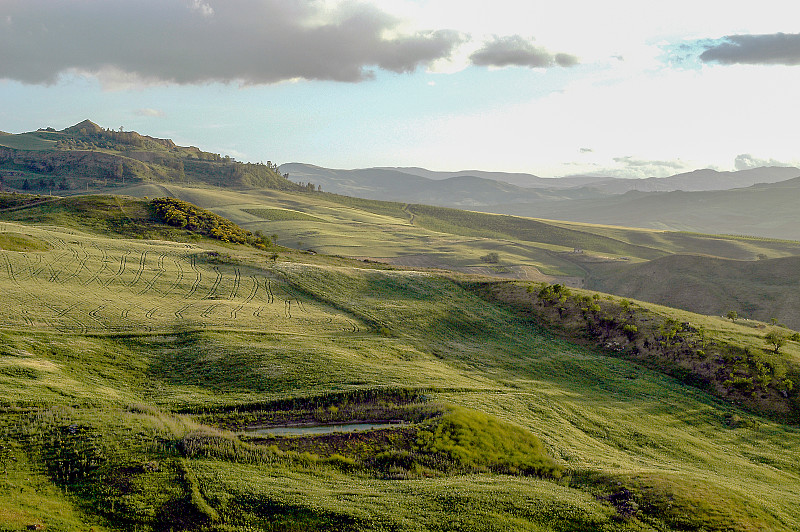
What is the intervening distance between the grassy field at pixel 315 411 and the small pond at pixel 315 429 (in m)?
1.44

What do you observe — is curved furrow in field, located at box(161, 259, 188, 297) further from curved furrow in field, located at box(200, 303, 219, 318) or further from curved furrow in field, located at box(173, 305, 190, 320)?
curved furrow in field, located at box(200, 303, 219, 318)

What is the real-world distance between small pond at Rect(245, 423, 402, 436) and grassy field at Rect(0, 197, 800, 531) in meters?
1.44

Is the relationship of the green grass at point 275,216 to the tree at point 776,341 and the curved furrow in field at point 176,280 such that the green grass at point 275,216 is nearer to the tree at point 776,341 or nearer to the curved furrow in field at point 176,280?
the curved furrow in field at point 176,280

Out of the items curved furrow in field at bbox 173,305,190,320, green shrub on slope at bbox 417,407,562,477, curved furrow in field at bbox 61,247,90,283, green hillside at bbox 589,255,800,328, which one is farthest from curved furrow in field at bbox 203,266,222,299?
green hillside at bbox 589,255,800,328

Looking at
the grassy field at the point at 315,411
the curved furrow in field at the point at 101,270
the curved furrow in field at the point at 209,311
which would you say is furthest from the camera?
the curved furrow in field at the point at 101,270

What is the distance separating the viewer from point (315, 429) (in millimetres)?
29984

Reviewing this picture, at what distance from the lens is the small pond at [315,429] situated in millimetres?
28938

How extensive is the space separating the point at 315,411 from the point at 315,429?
74.8 inches

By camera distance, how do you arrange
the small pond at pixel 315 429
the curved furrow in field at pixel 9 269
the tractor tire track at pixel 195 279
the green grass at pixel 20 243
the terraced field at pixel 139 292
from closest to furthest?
the small pond at pixel 315 429, the terraced field at pixel 139 292, the curved furrow in field at pixel 9 269, the tractor tire track at pixel 195 279, the green grass at pixel 20 243

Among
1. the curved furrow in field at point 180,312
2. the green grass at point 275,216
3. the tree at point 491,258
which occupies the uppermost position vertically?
the green grass at point 275,216

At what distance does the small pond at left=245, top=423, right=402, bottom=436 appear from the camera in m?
28.9

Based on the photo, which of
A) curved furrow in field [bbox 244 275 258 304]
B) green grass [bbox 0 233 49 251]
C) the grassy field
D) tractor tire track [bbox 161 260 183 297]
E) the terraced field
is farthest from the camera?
green grass [bbox 0 233 49 251]

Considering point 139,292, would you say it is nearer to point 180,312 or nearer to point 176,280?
point 176,280

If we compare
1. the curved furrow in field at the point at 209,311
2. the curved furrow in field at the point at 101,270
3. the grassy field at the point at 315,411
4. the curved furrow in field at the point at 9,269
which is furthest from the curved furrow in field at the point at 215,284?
the curved furrow in field at the point at 9,269
